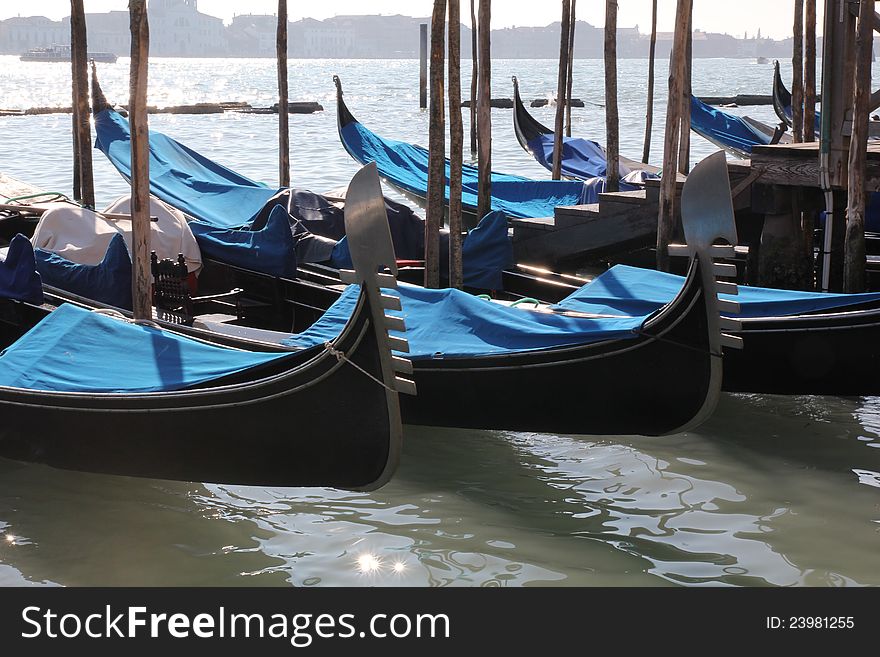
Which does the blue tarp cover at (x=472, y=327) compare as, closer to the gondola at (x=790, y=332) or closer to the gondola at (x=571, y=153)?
the gondola at (x=790, y=332)

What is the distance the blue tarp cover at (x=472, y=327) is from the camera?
411cm

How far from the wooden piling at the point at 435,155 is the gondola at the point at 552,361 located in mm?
1085

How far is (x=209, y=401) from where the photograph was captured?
361cm

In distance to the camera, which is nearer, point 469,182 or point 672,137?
point 672,137

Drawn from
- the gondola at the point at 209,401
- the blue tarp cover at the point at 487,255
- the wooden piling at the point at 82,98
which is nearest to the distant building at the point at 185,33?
the wooden piling at the point at 82,98

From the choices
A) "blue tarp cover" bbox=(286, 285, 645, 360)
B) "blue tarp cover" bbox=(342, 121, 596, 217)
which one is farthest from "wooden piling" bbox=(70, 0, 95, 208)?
"blue tarp cover" bbox=(286, 285, 645, 360)

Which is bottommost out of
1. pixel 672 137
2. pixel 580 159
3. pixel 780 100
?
pixel 580 159

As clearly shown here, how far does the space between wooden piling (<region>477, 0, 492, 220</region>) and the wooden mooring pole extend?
1.96 metres

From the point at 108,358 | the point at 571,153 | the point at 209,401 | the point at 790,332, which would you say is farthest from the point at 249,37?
the point at 209,401

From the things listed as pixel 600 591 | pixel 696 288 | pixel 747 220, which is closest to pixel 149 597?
pixel 600 591

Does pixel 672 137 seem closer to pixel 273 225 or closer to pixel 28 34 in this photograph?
pixel 273 225

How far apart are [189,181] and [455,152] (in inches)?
89.5

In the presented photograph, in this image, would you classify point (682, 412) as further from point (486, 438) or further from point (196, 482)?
point (196, 482)

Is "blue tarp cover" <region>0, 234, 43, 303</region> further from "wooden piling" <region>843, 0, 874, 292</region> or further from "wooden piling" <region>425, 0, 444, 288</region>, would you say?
"wooden piling" <region>843, 0, 874, 292</region>
